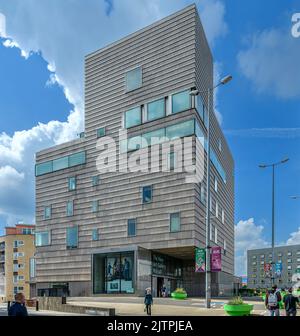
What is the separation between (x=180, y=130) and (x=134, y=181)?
8029mm

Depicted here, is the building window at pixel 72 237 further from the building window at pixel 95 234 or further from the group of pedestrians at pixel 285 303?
the group of pedestrians at pixel 285 303

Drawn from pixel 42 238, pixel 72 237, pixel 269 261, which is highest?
pixel 72 237

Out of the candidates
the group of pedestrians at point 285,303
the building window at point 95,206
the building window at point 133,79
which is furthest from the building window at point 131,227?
the group of pedestrians at point 285,303

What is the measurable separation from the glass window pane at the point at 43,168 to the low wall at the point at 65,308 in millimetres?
29720

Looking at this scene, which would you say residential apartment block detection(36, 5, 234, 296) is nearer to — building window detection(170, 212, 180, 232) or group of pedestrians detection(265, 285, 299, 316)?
building window detection(170, 212, 180, 232)

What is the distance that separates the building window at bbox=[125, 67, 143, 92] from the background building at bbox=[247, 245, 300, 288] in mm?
108225

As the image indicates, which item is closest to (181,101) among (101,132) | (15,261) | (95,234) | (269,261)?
(101,132)

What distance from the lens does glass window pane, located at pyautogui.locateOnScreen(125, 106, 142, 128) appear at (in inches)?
2098

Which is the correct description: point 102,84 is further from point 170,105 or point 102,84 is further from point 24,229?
point 24,229

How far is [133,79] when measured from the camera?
54438 mm

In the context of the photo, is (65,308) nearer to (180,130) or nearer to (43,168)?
(180,130)

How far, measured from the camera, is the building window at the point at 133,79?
176ft

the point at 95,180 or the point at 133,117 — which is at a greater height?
the point at 133,117
